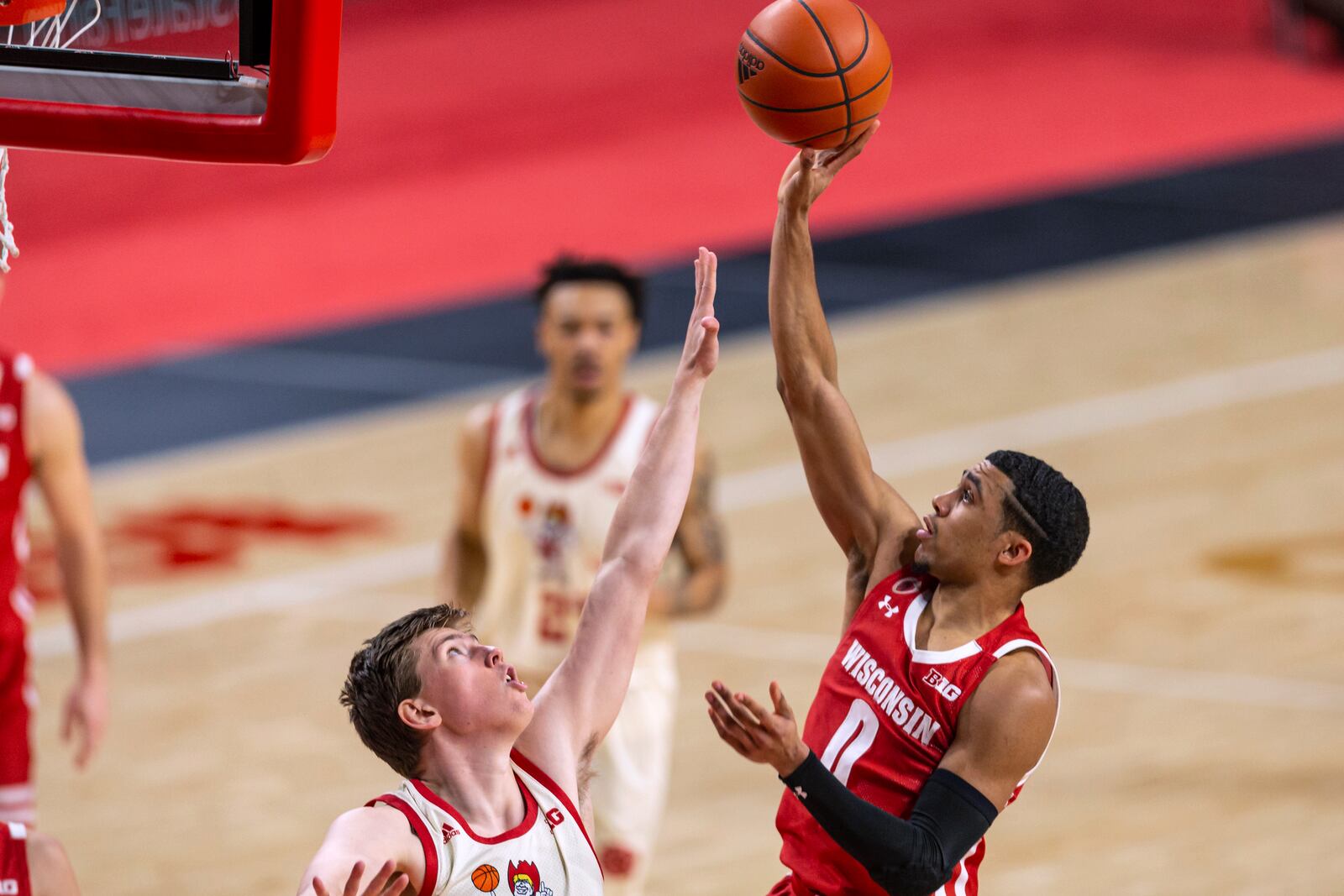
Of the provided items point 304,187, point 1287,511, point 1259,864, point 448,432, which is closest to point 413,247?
point 304,187

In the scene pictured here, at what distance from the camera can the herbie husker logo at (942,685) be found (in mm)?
3947

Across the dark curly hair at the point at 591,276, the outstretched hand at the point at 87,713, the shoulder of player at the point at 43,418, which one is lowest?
the outstretched hand at the point at 87,713

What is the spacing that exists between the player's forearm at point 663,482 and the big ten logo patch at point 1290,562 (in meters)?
6.03

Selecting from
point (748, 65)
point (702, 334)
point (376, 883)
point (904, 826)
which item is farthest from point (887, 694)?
point (748, 65)

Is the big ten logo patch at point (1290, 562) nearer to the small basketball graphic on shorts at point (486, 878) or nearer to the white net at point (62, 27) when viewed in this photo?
the small basketball graphic on shorts at point (486, 878)

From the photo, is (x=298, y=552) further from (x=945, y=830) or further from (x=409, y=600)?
(x=945, y=830)

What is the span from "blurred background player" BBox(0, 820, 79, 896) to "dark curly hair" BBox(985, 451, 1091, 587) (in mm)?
1937

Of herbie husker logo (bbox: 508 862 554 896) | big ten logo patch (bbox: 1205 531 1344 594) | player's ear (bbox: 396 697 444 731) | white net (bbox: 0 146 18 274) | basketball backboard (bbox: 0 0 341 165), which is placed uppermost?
basketball backboard (bbox: 0 0 341 165)

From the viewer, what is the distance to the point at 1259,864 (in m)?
6.93

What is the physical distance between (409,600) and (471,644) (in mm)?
5830

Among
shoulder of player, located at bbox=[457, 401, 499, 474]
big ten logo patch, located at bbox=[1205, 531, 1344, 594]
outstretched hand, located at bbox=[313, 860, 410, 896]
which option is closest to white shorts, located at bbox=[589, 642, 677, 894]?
shoulder of player, located at bbox=[457, 401, 499, 474]

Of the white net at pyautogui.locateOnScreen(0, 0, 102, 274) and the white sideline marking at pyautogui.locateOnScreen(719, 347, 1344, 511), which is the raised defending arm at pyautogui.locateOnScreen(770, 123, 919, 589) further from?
the white sideline marking at pyautogui.locateOnScreen(719, 347, 1344, 511)

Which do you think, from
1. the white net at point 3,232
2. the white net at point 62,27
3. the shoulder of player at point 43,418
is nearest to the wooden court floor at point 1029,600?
the shoulder of player at point 43,418

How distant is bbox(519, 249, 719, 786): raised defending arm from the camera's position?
3.86m
